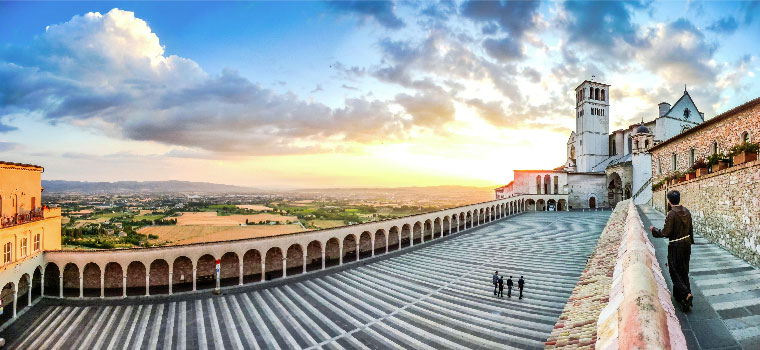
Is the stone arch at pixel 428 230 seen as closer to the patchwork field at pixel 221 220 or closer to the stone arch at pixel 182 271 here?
the stone arch at pixel 182 271

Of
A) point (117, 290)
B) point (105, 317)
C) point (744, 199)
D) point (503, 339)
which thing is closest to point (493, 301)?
point (503, 339)

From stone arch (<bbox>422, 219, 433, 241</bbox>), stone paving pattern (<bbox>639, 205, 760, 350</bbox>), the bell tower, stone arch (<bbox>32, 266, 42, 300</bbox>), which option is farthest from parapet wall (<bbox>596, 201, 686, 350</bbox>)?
the bell tower

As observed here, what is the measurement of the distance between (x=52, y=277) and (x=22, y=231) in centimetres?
387

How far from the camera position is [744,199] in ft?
27.8

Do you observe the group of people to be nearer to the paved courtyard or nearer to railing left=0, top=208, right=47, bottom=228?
the paved courtyard

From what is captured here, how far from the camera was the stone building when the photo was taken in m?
7.95

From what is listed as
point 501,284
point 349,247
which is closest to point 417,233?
point 349,247

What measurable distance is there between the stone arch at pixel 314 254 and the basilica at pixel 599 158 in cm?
3119

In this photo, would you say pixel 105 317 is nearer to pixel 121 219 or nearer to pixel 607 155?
pixel 607 155

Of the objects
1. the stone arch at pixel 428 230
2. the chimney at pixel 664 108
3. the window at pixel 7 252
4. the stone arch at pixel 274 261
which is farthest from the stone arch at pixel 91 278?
the chimney at pixel 664 108

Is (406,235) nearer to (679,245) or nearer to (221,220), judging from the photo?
(679,245)

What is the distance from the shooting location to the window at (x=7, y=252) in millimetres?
16030

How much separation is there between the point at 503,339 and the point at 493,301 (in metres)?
3.83

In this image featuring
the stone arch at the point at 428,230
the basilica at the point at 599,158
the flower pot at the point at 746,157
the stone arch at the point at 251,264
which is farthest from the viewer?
the basilica at the point at 599,158
